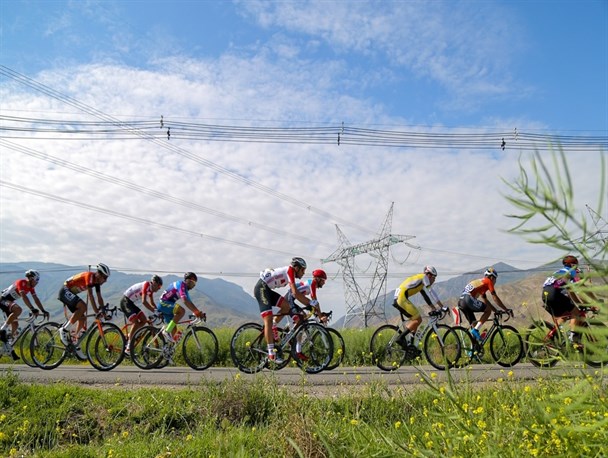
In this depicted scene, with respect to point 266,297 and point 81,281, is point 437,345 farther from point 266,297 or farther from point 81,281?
point 81,281

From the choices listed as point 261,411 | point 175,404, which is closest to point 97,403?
point 175,404

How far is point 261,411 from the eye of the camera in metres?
5.77

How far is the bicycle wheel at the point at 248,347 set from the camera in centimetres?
1082

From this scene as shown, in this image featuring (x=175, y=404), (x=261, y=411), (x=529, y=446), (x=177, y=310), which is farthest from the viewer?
(x=177, y=310)

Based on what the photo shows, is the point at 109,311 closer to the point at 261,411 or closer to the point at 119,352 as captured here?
the point at 119,352

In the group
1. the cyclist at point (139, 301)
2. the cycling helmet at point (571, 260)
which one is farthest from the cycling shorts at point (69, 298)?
the cycling helmet at point (571, 260)

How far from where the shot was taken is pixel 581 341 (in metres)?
1.01

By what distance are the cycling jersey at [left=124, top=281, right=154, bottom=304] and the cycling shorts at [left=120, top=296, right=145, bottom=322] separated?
9 centimetres

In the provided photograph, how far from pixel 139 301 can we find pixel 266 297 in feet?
14.2

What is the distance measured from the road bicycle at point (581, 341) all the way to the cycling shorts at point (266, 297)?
29.0ft

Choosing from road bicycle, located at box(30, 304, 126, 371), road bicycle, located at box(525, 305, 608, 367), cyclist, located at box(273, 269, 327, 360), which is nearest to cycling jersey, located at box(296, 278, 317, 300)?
cyclist, located at box(273, 269, 327, 360)

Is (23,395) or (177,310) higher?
(177,310)

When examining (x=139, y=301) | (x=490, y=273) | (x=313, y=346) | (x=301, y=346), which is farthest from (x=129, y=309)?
(x=490, y=273)

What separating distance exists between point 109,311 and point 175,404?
22.7 feet
